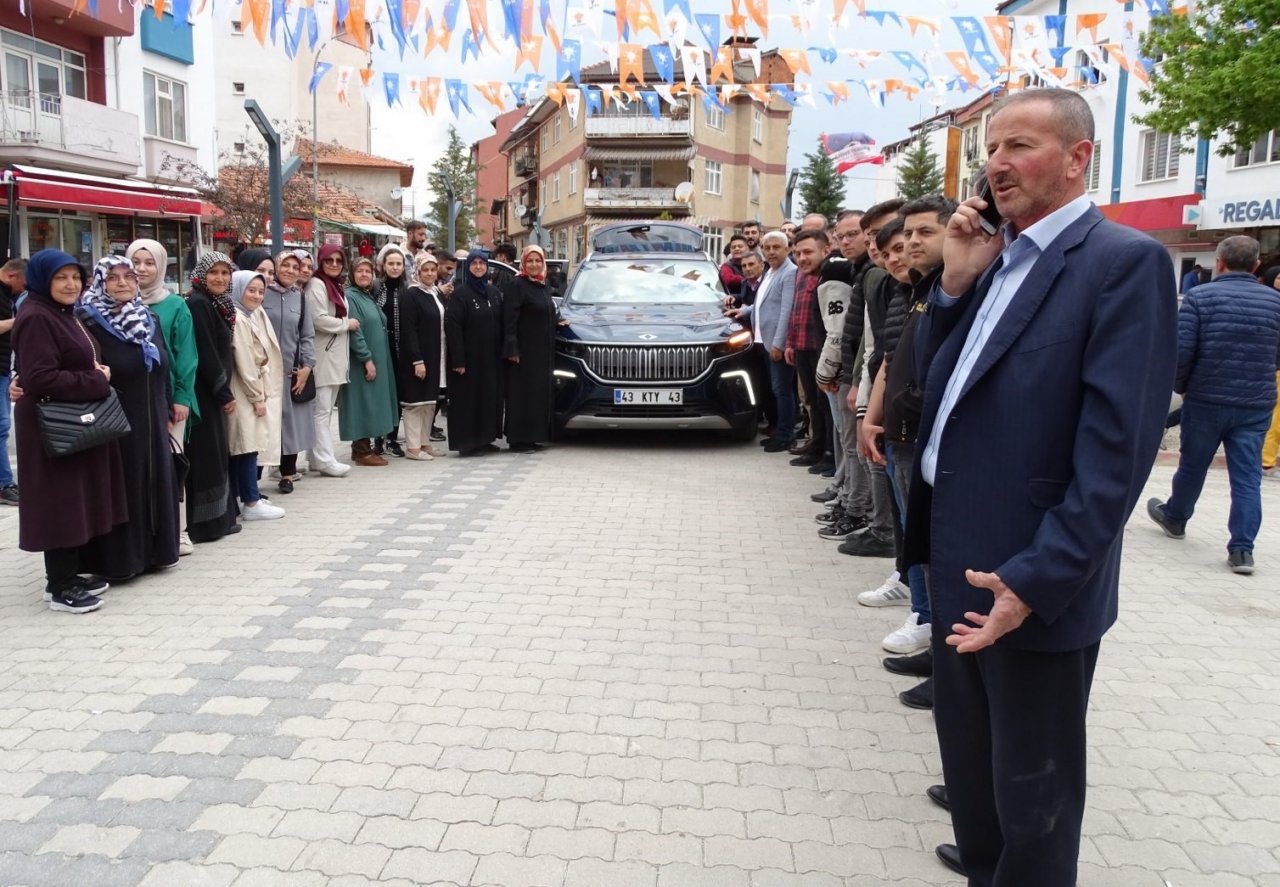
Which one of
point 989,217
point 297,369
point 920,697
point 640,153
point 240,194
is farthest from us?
point 640,153

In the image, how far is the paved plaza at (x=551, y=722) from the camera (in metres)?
3.09

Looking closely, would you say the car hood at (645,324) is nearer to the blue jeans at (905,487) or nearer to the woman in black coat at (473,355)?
the woman in black coat at (473,355)

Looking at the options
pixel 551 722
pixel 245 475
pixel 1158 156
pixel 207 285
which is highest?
pixel 1158 156

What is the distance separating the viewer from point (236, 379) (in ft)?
23.3

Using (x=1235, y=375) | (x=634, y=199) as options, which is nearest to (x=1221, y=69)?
(x=1235, y=375)

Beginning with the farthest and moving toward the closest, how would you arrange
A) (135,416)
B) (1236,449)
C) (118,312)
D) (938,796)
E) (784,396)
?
(784,396)
(1236,449)
(135,416)
(118,312)
(938,796)

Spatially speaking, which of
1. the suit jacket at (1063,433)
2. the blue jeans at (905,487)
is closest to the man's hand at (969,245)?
the suit jacket at (1063,433)

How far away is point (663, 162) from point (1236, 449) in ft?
165

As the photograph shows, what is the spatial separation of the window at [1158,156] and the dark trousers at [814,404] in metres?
24.8

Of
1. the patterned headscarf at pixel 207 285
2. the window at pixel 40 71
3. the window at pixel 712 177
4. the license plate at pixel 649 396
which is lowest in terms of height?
the license plate at pixel 649 396

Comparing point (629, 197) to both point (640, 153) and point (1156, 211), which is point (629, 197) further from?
point (1156, 211)

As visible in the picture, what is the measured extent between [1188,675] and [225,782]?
13.2 feet

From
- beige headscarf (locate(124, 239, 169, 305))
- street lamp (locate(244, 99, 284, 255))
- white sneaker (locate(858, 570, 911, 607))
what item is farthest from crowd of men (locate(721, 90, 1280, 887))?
street lamp (locate(244, 99, 284, 255))

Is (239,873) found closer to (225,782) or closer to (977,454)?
(225,782)
